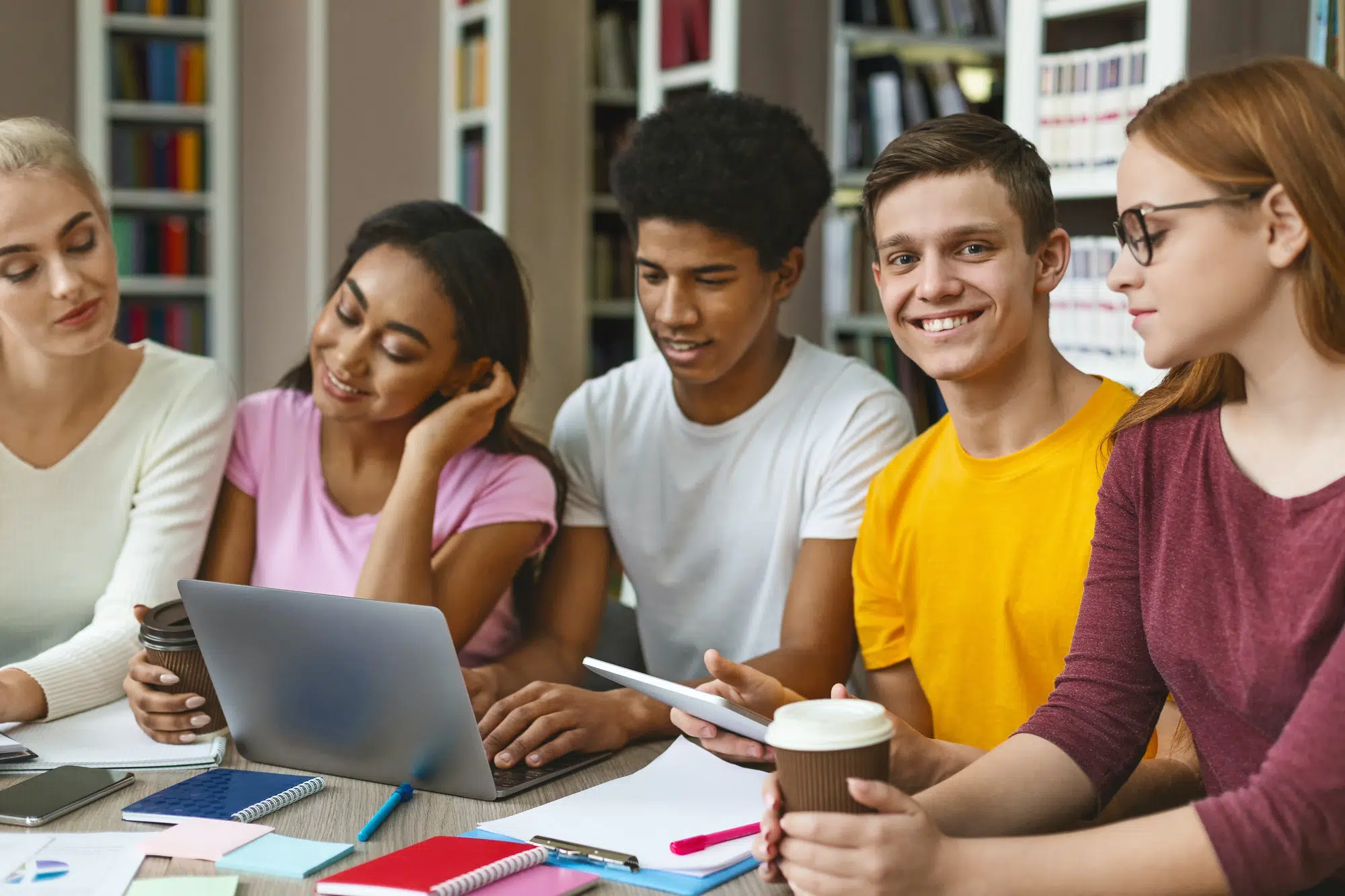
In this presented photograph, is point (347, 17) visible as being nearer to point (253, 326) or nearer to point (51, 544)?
point (253, 326)

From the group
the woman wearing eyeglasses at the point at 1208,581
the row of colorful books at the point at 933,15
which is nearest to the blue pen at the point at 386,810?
the woman wearing eyeglasses at the point at 1208,581

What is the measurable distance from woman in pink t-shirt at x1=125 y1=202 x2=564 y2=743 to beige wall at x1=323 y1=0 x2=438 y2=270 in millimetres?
3239

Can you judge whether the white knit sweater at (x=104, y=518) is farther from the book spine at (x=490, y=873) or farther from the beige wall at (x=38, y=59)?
the beige wall at (x=38, y=59)

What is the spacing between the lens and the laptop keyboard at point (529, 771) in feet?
4.40

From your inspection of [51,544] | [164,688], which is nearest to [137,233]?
[51,544]

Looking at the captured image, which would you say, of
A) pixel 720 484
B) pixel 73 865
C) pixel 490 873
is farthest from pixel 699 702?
pixel 720 484

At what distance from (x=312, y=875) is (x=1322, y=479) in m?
0.92

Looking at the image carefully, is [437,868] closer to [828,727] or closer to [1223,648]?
[828,727]

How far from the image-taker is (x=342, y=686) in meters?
1.34

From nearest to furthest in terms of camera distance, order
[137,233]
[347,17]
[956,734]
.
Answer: [956,734]
[347,17]
[137,233]

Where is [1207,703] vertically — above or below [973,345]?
below

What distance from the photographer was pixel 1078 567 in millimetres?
1542

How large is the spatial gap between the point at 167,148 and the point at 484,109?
148 centimetres

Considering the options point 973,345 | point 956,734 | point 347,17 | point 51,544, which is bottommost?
point 956,734
